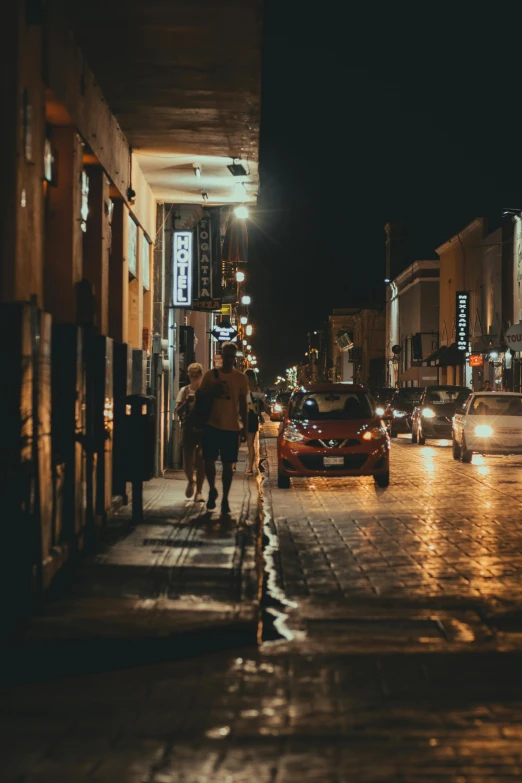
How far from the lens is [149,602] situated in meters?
8.10

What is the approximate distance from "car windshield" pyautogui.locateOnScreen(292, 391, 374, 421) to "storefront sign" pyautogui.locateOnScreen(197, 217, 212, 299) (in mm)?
6129

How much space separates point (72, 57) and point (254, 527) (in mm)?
5159

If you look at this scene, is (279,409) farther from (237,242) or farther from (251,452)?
(237,242)

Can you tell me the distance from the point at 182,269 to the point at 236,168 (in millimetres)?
4691

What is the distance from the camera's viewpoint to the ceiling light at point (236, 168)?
17188 millimetres

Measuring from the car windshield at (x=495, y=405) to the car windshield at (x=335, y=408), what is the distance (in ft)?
19.0

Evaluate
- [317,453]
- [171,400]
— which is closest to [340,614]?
[317,453]

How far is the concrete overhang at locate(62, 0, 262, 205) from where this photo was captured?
999 centimetres

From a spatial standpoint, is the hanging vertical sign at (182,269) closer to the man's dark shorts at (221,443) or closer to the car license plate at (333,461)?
the car license plate at (333,461)

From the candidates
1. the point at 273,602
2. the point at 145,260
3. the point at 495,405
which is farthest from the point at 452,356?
the point at 273,602

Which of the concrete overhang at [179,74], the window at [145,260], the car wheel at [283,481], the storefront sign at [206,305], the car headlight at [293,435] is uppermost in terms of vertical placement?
the concrete overhang at [179,74]

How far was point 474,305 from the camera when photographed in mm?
60562

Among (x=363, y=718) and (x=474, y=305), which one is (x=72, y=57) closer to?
(x=363, y=718)

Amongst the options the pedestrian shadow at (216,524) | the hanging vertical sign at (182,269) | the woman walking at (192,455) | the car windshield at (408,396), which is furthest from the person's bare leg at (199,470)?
the car windshield at (408,396)
